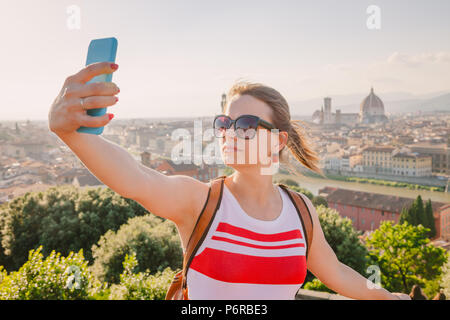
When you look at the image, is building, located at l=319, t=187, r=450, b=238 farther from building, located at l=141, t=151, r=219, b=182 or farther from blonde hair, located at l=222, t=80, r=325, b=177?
blonde hair, located at l=222, t=80, r=325, b=177

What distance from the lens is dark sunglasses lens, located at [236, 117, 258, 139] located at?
100 centimetres

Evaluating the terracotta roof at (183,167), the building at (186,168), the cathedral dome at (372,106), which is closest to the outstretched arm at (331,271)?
the building at (186,168)

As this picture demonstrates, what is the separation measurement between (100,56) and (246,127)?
431 mm

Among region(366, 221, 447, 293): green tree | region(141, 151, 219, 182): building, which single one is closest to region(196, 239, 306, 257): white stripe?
region(366, 221, 447, 293): green tree

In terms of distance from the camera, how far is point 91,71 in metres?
0.67

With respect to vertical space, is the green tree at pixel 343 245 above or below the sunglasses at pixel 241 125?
below

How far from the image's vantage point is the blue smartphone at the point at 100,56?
2.26 feet

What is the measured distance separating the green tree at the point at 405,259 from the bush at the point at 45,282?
10.3 metres

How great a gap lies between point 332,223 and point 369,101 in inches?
2912

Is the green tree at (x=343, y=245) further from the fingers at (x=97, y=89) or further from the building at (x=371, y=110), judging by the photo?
the building at (x=371, y=110)

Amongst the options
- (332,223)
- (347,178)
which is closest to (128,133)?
(347,178)

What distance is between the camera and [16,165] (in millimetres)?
23781

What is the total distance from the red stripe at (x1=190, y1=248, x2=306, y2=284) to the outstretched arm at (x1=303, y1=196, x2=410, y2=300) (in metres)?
0.20
